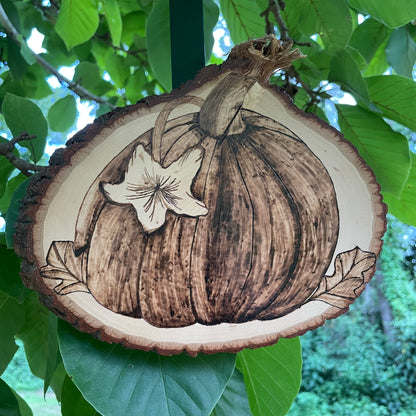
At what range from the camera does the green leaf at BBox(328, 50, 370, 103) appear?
466 millimetres

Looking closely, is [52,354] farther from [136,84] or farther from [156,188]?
[136,84]

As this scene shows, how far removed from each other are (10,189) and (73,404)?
0.82 feet

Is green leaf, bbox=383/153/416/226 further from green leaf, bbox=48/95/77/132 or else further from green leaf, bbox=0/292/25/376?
green leaf, bbox=48/95/77/132

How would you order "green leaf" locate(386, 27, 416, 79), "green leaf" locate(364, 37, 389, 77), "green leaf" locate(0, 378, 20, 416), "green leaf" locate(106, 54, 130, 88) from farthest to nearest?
"green leaf" locate(106, 54, 130, 88)
"green leaf" locate(364, 37, 389, 77)
"green leaf" locate(386, 27, 416, 79)
"green leaf" locate(0, 378, 20, 416)

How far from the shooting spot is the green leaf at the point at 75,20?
0.64 meters

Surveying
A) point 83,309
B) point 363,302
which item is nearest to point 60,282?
point 83,309

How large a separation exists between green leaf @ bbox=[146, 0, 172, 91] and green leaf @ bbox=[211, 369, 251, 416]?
1.18 ft

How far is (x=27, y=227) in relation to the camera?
0.33 meters

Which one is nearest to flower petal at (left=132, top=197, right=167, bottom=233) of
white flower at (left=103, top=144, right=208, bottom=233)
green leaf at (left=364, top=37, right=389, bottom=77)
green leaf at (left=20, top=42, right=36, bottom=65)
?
white flower at (left=103, top=144, right=208, bottom=233)

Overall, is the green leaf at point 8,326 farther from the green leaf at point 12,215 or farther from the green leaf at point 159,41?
the green leaf at point 159,41

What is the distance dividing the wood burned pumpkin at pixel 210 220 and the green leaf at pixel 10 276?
4.9 inches

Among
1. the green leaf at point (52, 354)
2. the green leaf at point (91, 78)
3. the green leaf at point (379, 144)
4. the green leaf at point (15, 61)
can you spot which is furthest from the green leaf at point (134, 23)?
the green leaf at point (52, 354)

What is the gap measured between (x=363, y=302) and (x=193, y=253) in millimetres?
2793

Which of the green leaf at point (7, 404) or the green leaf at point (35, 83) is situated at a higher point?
the green leaf at point (35, 83)
